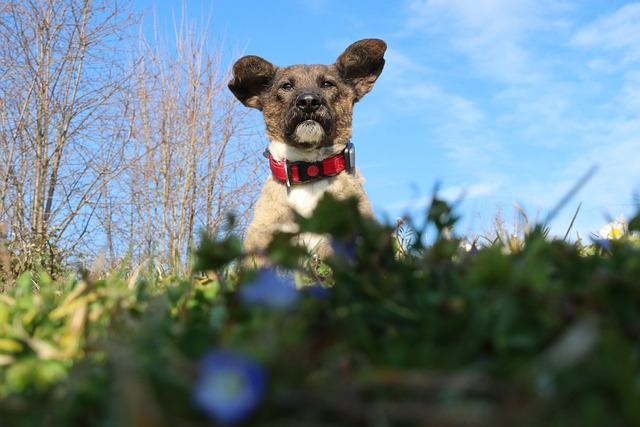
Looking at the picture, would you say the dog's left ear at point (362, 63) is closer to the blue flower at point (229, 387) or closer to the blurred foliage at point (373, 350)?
the blurred foliage at point (373, 350)

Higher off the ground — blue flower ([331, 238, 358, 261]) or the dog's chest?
the dog's chest

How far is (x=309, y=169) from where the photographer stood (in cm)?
508

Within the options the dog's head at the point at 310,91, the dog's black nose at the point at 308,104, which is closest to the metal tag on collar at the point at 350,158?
Answer: the dog's head at the point at 310,91

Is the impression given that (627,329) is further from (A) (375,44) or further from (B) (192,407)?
(A) (375,44)

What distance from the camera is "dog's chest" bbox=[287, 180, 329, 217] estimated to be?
497cm

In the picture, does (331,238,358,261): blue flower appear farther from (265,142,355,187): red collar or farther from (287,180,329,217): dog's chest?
(265,142,355,187): red collar

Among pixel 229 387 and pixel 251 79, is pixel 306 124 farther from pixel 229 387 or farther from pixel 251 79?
pixel 229 387

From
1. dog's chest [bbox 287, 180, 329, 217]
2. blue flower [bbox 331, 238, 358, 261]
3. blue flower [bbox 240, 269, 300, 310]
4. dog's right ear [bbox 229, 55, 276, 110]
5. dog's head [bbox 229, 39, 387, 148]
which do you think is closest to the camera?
blue flower [bbox 240, 269, 300, 310]

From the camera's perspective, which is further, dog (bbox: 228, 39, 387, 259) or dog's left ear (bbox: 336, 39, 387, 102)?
dog's left ear (bbox: 336, 39, 387, 102)

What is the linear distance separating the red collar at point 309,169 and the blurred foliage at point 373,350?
396cm

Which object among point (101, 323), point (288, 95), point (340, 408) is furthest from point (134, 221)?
point (340, 408)

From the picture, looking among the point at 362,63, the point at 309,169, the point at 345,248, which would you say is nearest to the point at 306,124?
the point at 309,169

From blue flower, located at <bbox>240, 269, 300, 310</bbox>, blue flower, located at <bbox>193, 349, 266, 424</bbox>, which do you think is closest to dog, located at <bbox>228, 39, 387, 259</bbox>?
blue flower, located at <bbox>240, 269, 300, 310</bbox>

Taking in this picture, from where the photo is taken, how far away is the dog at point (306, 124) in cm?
504
